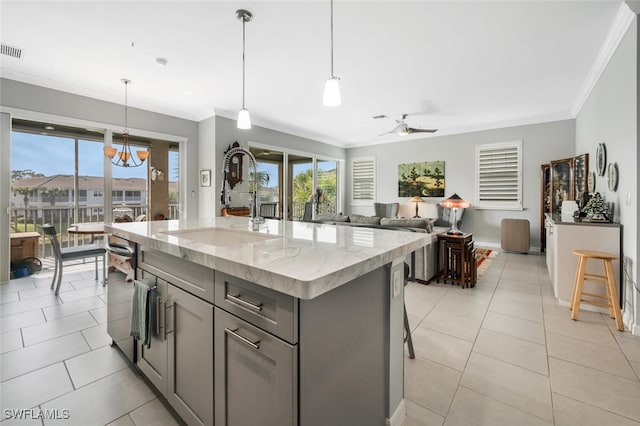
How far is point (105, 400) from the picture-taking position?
1.67m

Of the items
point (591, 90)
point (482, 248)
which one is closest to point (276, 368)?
point (591, 90)

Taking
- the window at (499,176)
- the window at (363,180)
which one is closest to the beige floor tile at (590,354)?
the window at (499,176)

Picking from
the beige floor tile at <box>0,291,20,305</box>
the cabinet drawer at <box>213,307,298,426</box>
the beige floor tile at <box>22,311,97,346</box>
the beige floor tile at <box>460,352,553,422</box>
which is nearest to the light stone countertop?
the cabinet drawer at <box>213,307,298,426</box>

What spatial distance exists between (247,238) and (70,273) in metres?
4.11

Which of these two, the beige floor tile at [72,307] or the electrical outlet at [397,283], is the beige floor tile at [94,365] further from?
the electrical outlet at [397,283]

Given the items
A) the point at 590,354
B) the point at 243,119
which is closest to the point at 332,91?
the point at 243,119

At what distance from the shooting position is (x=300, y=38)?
9.43ft

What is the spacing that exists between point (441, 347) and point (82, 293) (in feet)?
13.4

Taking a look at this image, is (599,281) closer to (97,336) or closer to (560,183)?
(560,183)

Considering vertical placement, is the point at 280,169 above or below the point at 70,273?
above

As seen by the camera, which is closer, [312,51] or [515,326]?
[515,326]

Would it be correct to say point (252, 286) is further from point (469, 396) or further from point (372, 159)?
point (372, 159)

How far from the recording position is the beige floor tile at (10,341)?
86.5 inches

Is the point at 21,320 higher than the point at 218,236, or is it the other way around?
the point at 218,236
